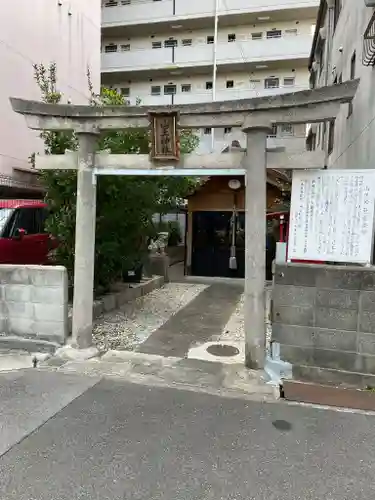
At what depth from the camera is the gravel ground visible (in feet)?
20.1

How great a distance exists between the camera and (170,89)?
81.5 ft

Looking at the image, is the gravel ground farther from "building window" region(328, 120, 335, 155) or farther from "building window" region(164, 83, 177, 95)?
"building window" region(164, 83, 177, 95)

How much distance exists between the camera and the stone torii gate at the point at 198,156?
4.71 meters

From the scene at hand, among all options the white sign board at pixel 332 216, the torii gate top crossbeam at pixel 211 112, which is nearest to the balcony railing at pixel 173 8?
the torii gate top crossbeam at pixel 211 112

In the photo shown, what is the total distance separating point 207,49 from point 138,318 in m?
20.5

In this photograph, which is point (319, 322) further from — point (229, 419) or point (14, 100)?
point (14, 100)

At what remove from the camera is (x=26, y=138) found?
1491 cm

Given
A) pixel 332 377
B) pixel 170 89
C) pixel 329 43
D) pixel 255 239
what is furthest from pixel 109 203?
pixel 170 89

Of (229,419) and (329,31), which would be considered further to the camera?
(329,31)

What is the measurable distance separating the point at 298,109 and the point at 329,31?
833 cm

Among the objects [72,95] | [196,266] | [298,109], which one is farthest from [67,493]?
[72,95]

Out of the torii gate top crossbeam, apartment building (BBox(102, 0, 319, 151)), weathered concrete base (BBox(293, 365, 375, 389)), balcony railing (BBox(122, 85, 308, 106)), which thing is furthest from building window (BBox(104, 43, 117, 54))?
weathered concrete base (BBox(293, 365, 375, 389))

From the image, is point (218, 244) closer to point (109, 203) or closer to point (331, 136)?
point (331, 136)

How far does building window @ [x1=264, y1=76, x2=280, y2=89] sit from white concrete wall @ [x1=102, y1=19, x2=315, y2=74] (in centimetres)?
139
